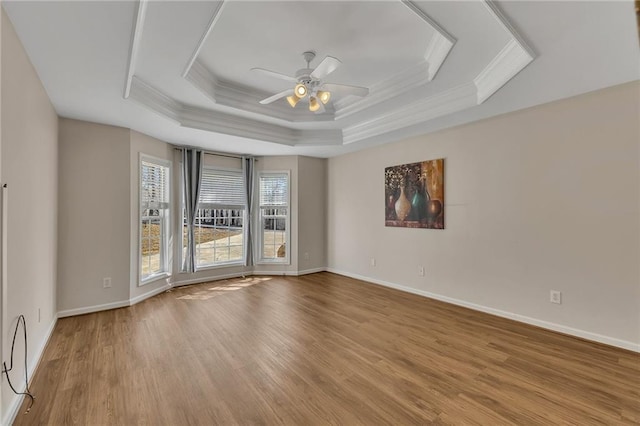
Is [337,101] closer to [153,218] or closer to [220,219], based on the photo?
[220,219]

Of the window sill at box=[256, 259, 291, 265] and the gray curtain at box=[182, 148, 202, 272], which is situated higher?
the gray curtain at box=[182, 148, 202, 272]

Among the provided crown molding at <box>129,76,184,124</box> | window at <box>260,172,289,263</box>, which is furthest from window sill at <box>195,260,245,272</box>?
crown molding at <box>129,76,184,124</box>

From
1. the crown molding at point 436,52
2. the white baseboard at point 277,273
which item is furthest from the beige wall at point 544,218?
the white baseboard at point 277,273

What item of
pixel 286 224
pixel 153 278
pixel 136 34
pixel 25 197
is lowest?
pixel 153 278

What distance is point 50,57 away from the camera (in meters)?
2.25

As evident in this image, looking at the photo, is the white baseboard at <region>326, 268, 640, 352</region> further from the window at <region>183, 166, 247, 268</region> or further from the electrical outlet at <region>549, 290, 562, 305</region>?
the window at <region>183, 166, 247, 268</region>

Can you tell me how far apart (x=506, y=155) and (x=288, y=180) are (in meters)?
3.80

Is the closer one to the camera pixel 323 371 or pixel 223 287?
pixel 323 371

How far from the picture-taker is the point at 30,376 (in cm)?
232

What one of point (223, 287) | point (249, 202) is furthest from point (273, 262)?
point (249, 202)

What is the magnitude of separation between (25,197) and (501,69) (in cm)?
421

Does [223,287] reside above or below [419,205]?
below

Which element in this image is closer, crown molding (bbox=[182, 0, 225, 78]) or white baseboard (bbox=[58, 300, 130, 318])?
crown molding (bbox=[182, 0, 225, 78])

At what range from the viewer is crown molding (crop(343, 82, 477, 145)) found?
3361 millimetres
